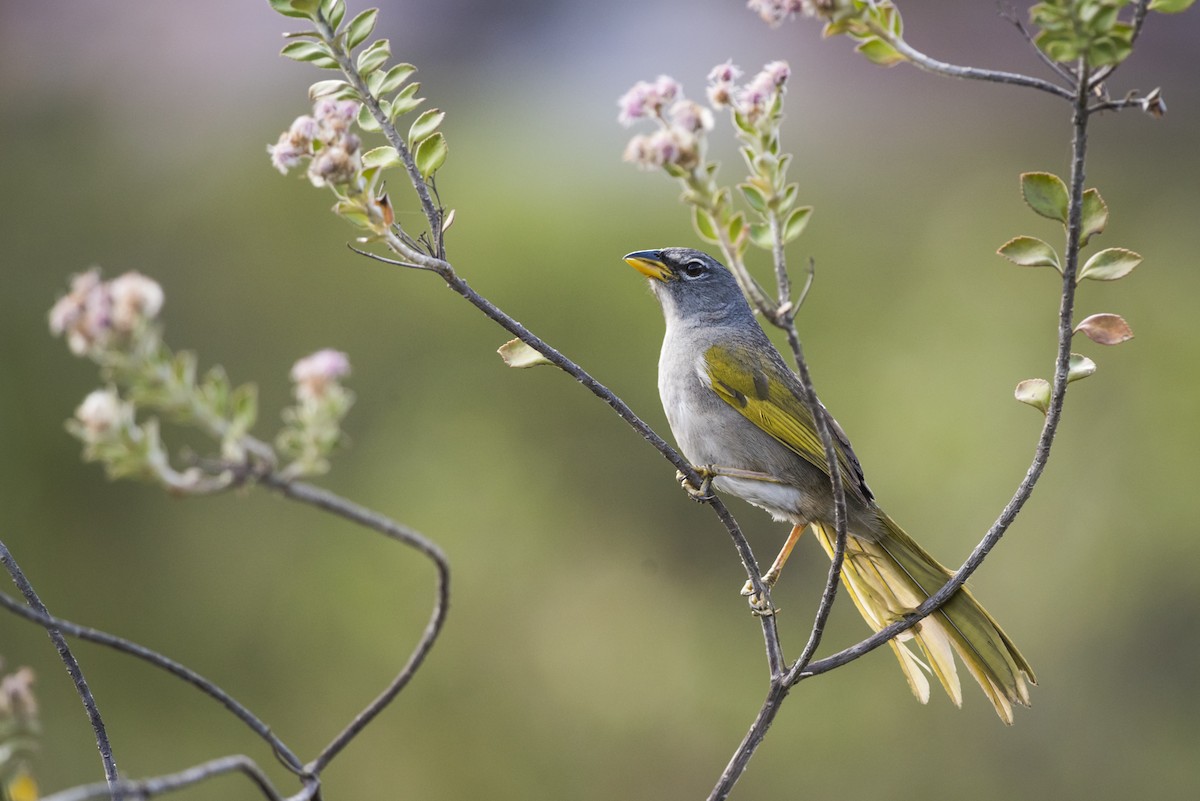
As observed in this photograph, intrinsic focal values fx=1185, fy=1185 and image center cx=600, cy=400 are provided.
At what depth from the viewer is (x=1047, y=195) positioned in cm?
148

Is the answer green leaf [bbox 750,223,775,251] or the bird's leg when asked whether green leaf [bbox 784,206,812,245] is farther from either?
the bird's leg

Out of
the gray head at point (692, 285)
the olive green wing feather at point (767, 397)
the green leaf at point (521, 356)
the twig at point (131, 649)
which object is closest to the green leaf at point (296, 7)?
the green leaf at point (521, 356)

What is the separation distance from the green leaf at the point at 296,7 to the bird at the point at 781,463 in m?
1.18

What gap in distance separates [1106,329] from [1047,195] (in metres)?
0.30

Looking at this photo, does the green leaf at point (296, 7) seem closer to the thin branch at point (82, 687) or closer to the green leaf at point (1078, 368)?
the thin branch at point (82, 687)

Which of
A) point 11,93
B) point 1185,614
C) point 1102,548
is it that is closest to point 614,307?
point 1102,548

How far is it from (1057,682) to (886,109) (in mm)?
4760

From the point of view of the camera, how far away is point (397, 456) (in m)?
6.64

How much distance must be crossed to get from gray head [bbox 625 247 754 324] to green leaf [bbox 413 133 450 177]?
5.97 ft

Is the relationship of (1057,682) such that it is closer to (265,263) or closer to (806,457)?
(806,457)

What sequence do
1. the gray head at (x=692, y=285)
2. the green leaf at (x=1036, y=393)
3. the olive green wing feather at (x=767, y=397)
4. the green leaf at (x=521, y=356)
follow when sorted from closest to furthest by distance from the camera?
the green leaf at (x=1036, y=393) → the green leaf at (x=521, y=356) → the olive green wing feather at (x=767, y=397) → the gray head at (x=692, y=285)

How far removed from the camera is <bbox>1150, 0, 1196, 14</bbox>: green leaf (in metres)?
1.37

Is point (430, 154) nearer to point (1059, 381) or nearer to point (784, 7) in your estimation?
point (784, 7)

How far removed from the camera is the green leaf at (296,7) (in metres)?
1.51
